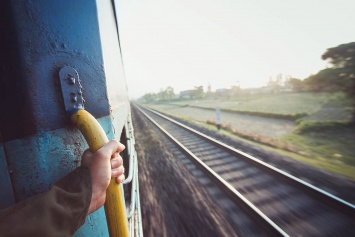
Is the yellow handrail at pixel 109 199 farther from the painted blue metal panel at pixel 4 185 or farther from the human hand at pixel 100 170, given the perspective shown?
the painted blue metal panel at pixel 4 185

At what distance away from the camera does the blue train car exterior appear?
0.87 meters

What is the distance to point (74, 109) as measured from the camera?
3.31 ft

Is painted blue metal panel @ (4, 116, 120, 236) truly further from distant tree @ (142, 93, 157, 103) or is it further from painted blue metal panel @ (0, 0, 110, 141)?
distant tree @ (142, 93, 157, 103)

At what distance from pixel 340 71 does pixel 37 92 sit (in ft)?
48.0

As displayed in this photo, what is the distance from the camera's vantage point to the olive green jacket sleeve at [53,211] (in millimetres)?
630

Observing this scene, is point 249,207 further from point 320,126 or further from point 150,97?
point 150,97

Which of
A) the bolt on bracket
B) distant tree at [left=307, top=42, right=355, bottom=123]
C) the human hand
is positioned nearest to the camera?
the human hand

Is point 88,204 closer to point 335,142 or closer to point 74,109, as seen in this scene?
point 74,109

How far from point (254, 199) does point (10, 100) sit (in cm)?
515

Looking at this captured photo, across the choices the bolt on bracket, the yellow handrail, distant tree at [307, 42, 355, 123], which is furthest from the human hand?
→ distant tree at [307, 42, 355, 123]

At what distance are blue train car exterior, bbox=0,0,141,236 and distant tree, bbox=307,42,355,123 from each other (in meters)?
13.7

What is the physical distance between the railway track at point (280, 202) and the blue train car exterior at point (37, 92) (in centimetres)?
394

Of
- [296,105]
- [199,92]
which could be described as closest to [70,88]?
[296,105]

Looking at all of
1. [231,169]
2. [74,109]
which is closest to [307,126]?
[231,169]
